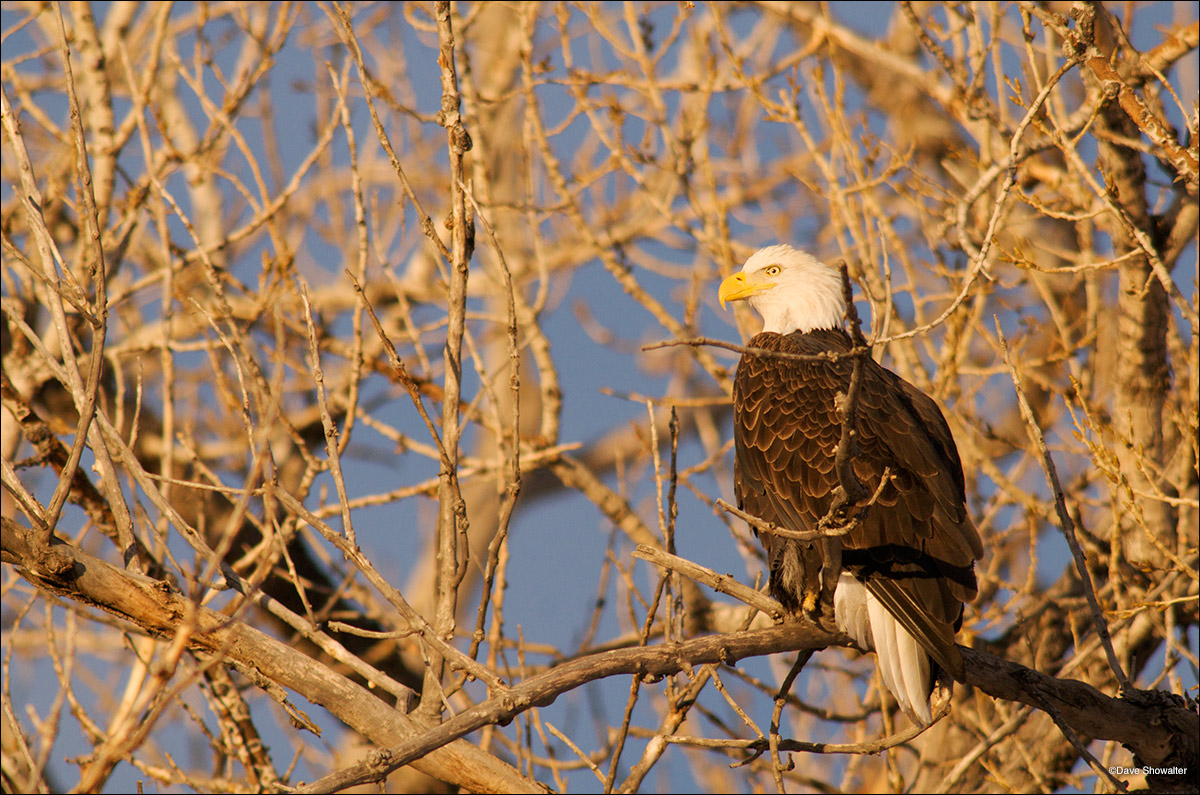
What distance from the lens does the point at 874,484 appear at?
12.2 feet

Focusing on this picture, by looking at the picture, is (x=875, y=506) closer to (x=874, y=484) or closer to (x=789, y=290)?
(x=874, y=484)

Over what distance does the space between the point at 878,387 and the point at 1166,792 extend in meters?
1.78

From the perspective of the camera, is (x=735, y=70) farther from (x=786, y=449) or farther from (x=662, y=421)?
(x=662, y=421)

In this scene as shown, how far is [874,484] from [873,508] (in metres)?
0.09

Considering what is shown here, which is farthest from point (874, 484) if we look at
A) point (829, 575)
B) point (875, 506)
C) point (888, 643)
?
point (888, 643)

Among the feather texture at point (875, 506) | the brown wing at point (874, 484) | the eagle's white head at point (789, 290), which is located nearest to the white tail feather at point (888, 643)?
the feather texture at point (875, 506)

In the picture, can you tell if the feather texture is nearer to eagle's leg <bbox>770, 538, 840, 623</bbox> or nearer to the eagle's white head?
eagle's leg <bbox>770, 538, 840, 623</bbox>

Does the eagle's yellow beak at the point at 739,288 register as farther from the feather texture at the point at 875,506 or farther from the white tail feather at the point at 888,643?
the white tail feather at the point at 888,643

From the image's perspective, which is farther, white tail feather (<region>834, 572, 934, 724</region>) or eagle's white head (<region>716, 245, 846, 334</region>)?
eagle's white head (<region>716, 245, 846, 334</region>)

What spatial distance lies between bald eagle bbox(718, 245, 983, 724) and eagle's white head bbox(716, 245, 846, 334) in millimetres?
684

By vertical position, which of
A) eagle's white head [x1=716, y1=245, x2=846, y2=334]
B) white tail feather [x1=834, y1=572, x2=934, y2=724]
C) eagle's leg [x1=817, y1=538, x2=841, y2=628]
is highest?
eagle's white head [x1=716, y1=245, x2=846, y2=334]

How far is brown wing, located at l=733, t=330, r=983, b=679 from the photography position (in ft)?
11.7

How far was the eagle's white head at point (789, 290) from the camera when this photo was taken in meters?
5.18

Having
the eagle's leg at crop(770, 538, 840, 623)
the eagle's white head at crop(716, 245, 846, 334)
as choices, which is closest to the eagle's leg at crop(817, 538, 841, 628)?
the eagle's leg at crop(770, 538, 840, 623)
